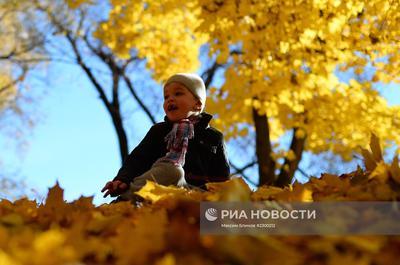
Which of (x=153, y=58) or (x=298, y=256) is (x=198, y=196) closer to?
(x=298, y=256)

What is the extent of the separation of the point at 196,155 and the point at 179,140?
0.19m

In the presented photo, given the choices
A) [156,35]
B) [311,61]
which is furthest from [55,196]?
[156,35]

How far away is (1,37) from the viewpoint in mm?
12320

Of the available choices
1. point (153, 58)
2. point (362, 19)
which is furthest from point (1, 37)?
point (362, 19)

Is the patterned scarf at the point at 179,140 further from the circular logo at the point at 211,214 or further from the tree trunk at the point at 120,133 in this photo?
the tree trunk at the point at 120,133

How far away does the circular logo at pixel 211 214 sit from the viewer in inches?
45.6

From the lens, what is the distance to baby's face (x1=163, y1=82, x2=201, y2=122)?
307 centimetres

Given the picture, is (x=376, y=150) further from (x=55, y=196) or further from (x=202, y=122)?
(x=202, y=122)

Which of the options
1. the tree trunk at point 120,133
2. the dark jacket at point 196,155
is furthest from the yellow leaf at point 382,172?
the tree trunk at point 120,133

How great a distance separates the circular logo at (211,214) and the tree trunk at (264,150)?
5916 millimetres

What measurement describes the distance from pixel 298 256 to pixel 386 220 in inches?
12.4

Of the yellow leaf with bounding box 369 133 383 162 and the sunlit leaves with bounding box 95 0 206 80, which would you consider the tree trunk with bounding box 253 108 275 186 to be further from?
the yellow leaf with bounding box 369 133 383 162

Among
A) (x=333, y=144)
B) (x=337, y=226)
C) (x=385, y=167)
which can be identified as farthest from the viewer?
(x=333, y=144)

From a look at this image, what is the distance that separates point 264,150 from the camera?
23.2 feet
